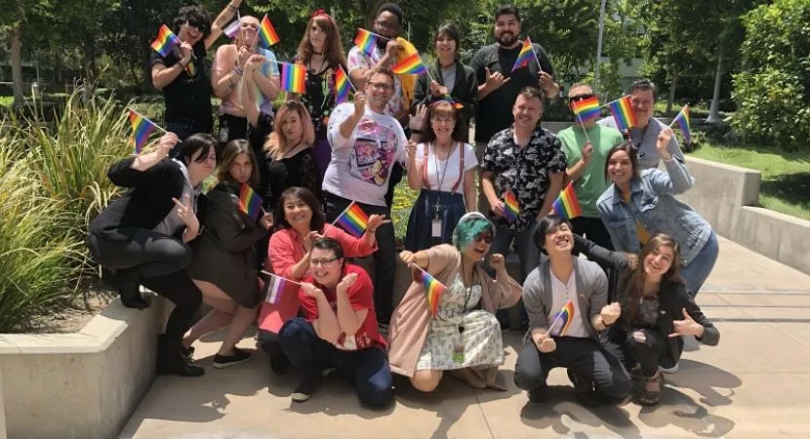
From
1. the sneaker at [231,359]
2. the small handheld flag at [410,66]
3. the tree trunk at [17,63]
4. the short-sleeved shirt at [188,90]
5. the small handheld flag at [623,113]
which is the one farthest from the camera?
the tree trunk at [17,63]

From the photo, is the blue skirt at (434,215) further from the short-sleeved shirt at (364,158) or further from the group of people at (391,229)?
the short-sleeved shirt at (364,158)

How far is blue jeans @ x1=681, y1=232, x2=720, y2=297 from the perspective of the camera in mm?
4422

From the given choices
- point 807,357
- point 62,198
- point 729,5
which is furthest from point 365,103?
point 729,5

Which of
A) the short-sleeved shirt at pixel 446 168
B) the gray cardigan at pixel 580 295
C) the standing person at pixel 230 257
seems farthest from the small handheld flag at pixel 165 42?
the gray cardigan at pixel 580 295

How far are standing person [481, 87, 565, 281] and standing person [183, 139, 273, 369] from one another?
1571 millimetres

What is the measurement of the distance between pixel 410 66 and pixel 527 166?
1087 mm

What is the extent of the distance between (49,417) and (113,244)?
90 cm

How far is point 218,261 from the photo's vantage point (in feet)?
13.3

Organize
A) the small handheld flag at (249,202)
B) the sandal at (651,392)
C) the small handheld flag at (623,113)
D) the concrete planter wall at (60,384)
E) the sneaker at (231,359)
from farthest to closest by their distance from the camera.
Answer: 1. the small handheld flag at (623,113)
2. the sneaker at (231,359)
3. the small handheld flag at (249,202)
4. the sandal at (651,392)
5. the concrete planter wall at (60,384)

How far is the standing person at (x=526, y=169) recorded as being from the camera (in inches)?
178

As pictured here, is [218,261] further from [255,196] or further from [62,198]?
[62,198]

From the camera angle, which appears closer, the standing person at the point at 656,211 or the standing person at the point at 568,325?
the standing person at the point at 568,325

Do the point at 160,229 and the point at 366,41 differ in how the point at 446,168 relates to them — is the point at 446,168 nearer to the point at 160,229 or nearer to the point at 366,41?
the point at 366,41

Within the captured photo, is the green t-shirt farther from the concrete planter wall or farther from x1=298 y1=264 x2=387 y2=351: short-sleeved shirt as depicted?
the concrete planter wall
